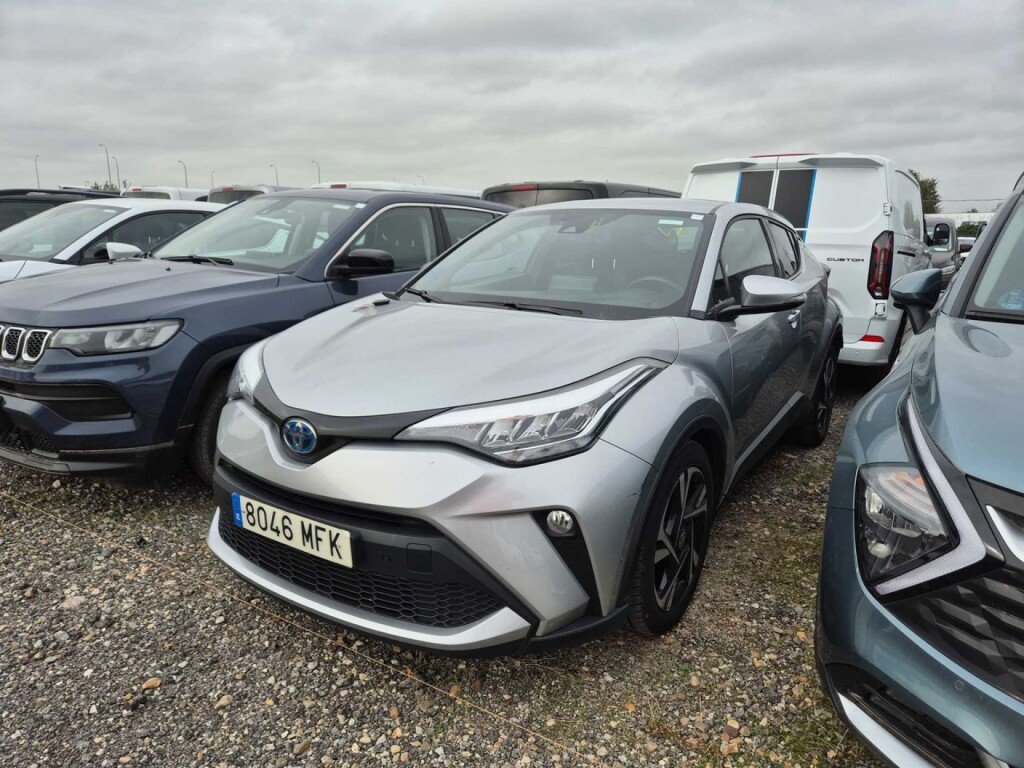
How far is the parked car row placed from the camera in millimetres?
1440

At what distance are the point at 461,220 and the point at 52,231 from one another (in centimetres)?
371

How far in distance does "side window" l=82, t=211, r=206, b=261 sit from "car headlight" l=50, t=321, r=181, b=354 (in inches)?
116

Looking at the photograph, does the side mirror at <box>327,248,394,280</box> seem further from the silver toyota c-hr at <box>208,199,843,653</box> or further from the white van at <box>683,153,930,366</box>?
the white van at <box>683,153,930,366</box>

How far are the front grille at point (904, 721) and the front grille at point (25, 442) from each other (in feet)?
10.2

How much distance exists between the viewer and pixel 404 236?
438 centimetres

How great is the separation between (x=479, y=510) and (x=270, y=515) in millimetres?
710

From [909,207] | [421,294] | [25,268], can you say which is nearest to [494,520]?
[421,294]

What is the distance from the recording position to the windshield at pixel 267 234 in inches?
153

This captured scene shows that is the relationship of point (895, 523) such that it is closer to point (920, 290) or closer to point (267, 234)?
point (920, 290)

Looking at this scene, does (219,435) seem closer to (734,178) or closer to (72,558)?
(72,558)

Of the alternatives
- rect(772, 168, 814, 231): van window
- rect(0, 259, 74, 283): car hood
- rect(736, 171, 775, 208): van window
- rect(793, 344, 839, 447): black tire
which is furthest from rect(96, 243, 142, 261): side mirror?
rect(772, 168, 814, 231): van window

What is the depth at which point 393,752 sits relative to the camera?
191 centimetres

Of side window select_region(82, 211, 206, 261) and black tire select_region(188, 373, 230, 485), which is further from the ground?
side window select_region(82, 211, 206, 261)

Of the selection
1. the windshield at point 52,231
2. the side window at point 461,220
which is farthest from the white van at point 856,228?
the windshield at point 52,231
